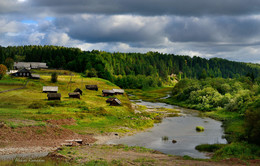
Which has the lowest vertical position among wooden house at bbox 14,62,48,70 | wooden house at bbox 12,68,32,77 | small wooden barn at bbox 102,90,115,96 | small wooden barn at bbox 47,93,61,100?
small wooden barn at bbox 102,90,115,96

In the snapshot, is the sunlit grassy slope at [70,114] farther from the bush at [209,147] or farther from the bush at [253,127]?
the bush at [253,127]

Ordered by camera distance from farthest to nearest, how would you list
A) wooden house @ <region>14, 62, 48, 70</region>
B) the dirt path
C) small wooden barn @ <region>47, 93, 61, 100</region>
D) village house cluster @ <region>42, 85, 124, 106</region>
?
wooden house @ <region>14, 62, 48, 70</region> < village house cluster @ <region>42, 85, 124, 106</region> < small wooden barn @ <region>47, 93, 61, 100</region> < the dirt path

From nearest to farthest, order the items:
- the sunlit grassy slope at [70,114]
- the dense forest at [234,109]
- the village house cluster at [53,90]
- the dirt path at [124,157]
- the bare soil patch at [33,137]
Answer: the dirt path at [124,157] → the bare soil patch at [33,137] → the dense forest at [234,109] → the sunlit grassy slope at [70,114] → the village house cluster at [53,90]

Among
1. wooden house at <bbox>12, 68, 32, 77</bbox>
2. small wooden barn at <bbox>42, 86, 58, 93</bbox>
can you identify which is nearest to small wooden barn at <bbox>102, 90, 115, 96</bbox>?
small wooden barn at <bbox>42, 86, 58, 93</bbox>

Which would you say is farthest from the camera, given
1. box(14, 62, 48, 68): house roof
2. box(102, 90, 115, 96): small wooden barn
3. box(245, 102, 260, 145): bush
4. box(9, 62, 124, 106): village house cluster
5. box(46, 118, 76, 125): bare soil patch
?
box(14, 62, 48, 68): house roof

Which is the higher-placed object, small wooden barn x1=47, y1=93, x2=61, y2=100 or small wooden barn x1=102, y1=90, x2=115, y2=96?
small wooden barn x1=47, y1=93, x2=61, y2=100

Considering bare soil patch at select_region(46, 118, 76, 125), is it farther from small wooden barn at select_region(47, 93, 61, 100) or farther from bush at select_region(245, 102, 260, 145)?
bush at select_region(245, 102, 260, 145)

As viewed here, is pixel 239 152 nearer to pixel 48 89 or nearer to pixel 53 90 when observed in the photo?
pixel 53 90

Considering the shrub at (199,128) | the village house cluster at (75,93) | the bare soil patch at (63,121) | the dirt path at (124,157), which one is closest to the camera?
the dirt path at (124,157)

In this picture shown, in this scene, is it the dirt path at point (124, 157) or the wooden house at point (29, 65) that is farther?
the wooden house at point (29, 65)

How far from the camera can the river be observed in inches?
1818

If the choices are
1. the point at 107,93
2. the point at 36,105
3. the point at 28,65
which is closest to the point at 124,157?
the point at 36,105

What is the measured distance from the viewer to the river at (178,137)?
4618 centimetres

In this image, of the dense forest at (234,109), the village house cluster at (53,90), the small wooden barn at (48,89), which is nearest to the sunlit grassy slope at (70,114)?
the village house cluster at (53,90)
